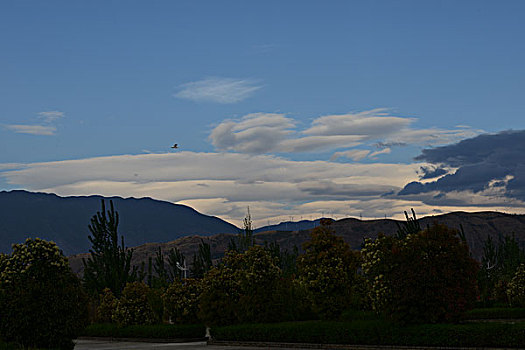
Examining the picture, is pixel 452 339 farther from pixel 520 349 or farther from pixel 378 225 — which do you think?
pixel 378 225

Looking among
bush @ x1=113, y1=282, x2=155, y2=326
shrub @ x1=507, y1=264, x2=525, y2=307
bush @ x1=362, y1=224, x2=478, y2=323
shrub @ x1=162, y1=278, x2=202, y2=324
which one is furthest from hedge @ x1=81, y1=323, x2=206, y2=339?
shrub @ x1=507, y1=264, x2=525, y2=307

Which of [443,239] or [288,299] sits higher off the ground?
[443,239]

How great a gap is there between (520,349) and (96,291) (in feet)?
103

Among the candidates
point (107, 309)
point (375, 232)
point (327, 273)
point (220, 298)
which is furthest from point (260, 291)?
point (375, 232)

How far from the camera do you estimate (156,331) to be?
32.7m

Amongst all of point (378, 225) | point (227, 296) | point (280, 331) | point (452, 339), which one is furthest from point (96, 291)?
point (378, 225)

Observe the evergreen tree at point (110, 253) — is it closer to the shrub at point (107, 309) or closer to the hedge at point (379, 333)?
the shrub at point (107, 309)

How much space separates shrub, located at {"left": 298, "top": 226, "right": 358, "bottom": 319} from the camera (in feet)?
92.7

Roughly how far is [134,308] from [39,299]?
14309mm

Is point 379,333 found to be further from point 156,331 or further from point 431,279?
point 156,331

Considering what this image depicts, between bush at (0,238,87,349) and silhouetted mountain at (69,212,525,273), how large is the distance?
124m

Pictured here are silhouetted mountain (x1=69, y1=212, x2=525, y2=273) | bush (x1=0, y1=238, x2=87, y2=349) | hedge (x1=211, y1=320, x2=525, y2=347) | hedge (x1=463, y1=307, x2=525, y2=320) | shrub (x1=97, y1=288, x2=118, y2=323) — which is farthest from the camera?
silhouetted mountain (x1=69, y1=212, x2=525, y2=273)

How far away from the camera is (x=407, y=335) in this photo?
77.4 ft

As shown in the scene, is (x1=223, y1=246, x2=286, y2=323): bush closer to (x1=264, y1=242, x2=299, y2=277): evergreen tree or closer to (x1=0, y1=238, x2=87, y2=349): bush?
(x1=0, y1=238, x2=87, y2=349): bush
